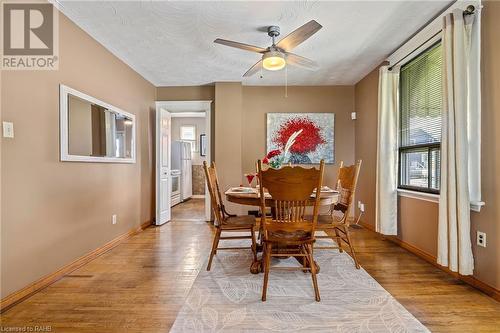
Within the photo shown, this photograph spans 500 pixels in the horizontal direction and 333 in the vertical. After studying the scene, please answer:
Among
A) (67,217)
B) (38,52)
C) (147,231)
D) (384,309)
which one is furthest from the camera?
(147,231)

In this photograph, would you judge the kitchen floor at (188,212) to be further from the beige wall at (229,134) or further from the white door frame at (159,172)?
the beige wall at (229,134)

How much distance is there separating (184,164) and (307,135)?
3.99 m

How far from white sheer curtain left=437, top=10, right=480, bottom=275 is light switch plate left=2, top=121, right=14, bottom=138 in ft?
11.4

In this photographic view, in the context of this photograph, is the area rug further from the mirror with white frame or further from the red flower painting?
the red flower painting

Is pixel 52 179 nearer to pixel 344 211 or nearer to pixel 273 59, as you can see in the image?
pixel 273 59

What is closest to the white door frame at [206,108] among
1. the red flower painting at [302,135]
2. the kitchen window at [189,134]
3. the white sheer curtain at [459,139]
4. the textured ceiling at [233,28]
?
the textured ceiling at [233,28]

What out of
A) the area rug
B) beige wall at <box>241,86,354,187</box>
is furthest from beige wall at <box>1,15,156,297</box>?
beige wall at <box>241,86,354,187</box>

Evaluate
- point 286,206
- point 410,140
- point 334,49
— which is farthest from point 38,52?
point 410,140

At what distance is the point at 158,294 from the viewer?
2061 millimetres

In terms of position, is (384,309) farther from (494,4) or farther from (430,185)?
(494,4)

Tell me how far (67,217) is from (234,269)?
171 centimetres

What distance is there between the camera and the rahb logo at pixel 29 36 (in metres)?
1.96

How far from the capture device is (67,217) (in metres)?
2.53

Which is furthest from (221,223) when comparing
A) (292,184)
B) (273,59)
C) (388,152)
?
(388,152)
